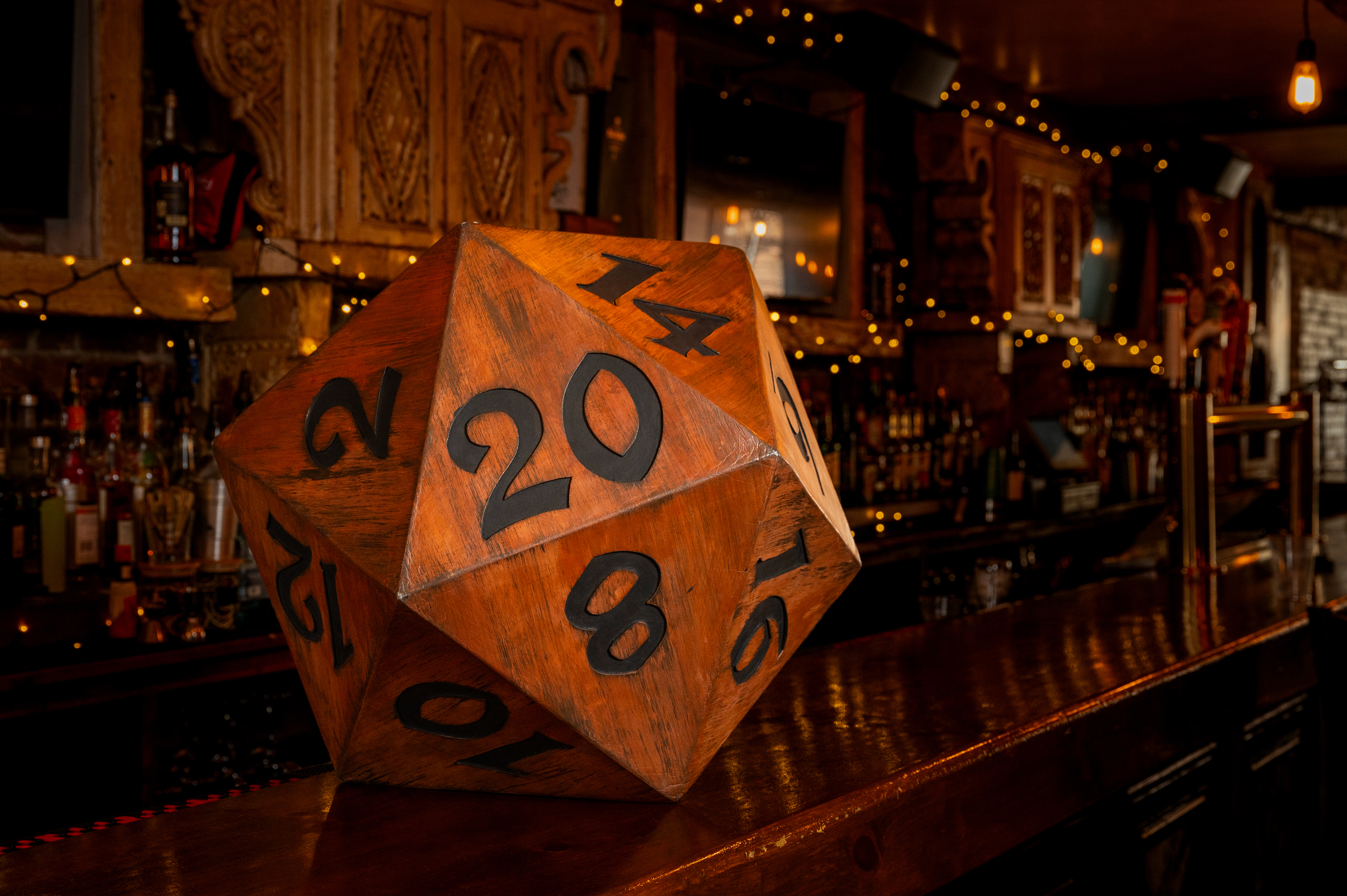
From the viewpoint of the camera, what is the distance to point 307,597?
833 mm

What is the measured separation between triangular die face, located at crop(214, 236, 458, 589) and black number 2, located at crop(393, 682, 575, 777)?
0.34ft

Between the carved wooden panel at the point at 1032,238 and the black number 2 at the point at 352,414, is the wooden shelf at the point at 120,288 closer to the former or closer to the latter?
the black number 2 at the point at 352,414

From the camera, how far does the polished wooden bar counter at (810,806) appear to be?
2.47 feet

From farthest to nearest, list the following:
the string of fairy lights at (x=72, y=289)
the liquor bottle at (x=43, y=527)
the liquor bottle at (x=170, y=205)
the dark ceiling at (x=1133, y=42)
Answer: the dark ceiling at (x=1133, y=42)
the liquor bottle at (x=170, y=205)
the liquor bottle at (x=43, y=527)
the string of fairy lights at (x=72, y=289)

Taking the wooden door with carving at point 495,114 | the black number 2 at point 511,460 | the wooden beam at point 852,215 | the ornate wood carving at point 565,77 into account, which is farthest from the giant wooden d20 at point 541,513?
the wooden beam at point 852,215

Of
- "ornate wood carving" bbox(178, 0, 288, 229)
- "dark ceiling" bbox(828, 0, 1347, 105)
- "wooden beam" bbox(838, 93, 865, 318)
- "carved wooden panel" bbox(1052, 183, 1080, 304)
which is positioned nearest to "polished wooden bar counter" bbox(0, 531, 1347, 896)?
"ornate wood carving" bbox(178, 0, 288, 229)

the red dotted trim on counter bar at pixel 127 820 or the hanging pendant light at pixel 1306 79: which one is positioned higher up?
the hanging pendant light at pixel 1306 79

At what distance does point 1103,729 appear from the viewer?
3.90 ft

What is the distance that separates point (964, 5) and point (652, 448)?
3.89m

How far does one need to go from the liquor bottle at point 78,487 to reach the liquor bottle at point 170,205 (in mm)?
301

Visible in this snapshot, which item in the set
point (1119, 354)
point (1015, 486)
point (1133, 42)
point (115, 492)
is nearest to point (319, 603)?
point (115, 492)

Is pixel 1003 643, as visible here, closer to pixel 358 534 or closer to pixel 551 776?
pixel 551 776

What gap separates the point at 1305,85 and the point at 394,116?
239cm

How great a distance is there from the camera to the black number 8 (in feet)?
2.54
